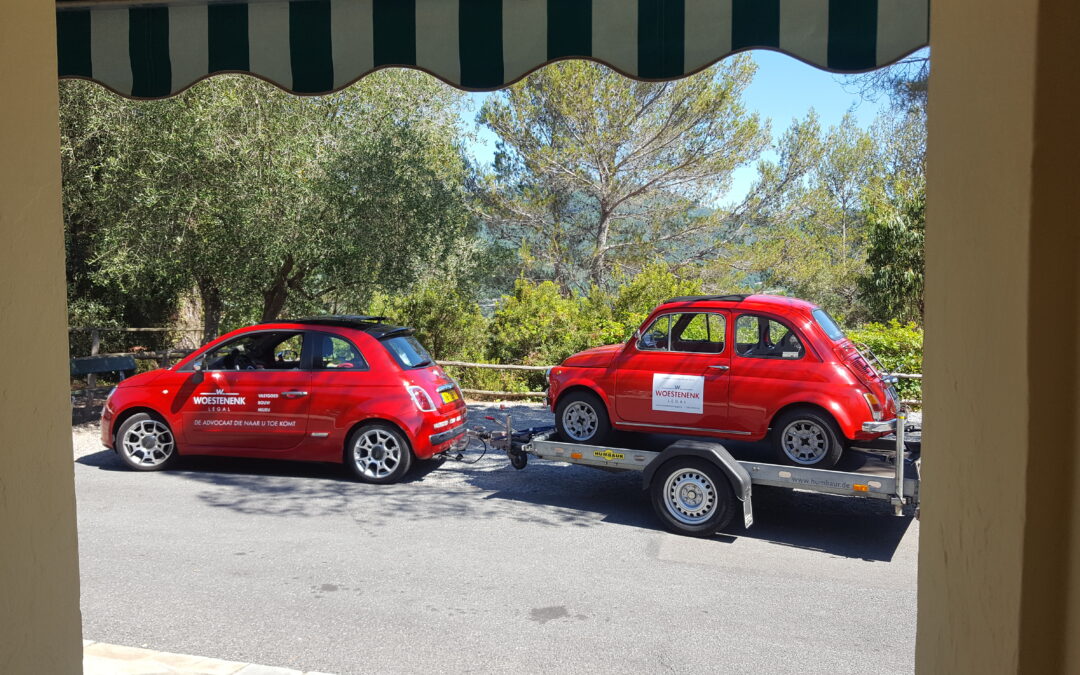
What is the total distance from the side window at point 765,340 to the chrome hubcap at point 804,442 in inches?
27.4

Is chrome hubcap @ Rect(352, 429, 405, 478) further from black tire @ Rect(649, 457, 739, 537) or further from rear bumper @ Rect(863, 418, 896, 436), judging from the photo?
rear bumper @ Rect(863, 418, 896, 436)

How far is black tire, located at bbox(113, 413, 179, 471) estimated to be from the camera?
34.3ft

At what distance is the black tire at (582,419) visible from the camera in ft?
30.7

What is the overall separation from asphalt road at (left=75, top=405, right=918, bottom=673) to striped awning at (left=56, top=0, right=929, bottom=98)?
3373mm

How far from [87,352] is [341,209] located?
8.59 meters

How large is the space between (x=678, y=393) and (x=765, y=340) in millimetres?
1045

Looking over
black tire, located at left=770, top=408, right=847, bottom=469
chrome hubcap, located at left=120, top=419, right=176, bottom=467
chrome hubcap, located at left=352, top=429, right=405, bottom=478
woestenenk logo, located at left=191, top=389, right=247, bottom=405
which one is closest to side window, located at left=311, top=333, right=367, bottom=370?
chrome hubcap, located at left=352, top=429, right=405, bottom=478

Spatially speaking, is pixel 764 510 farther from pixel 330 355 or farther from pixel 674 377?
pixel 330 355

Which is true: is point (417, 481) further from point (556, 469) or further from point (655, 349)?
point (655, 349)

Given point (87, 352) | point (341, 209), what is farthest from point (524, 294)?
point (87, 352)

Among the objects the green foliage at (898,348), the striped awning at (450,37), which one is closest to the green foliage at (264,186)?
the green foliage at (898,348)

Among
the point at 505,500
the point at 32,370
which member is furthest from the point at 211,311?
the point at 32,370

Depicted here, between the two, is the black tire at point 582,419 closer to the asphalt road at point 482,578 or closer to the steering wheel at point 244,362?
the asphalt road at point 482,578

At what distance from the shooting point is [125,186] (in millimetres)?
14352
